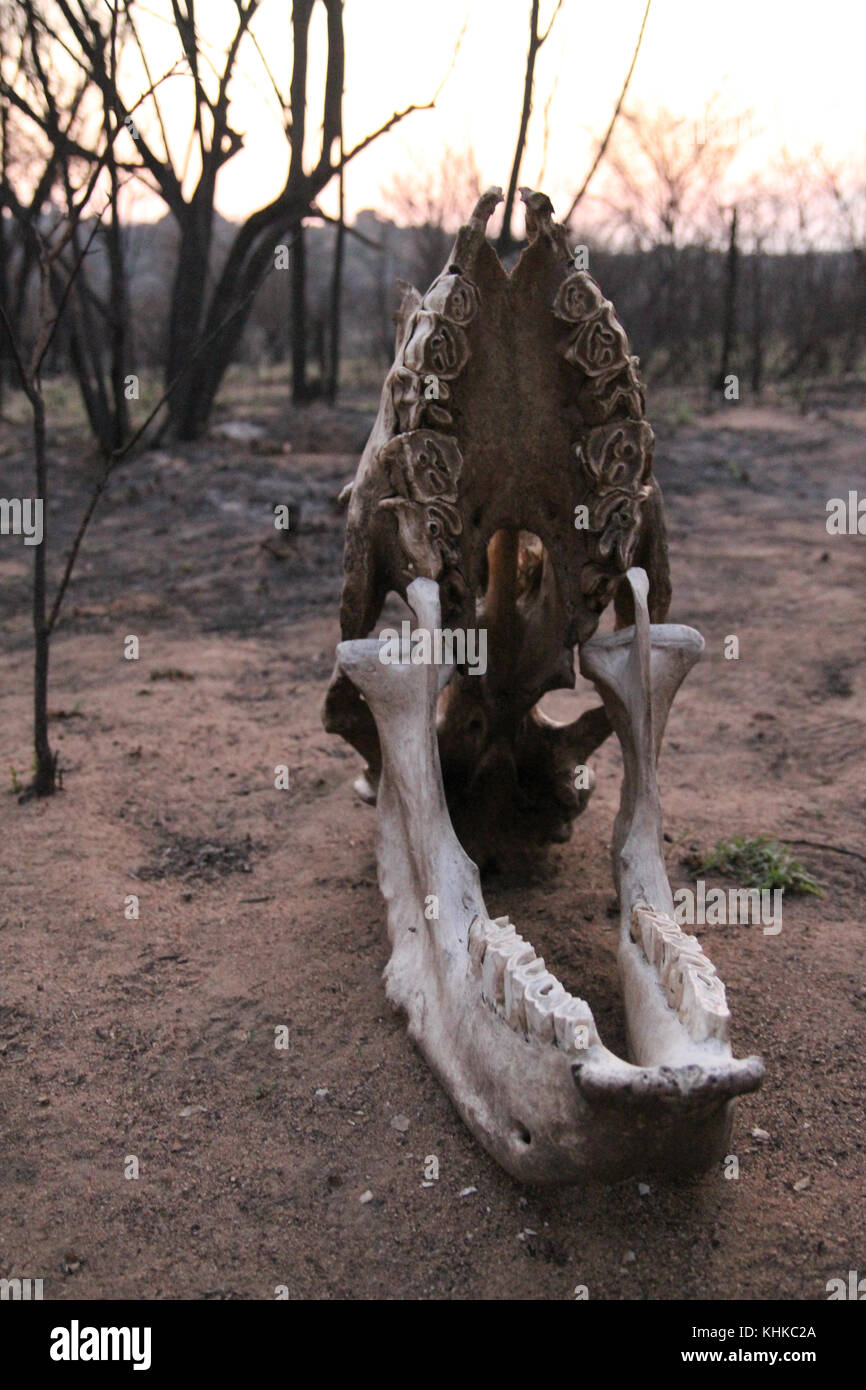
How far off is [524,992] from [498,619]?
61.0 inches

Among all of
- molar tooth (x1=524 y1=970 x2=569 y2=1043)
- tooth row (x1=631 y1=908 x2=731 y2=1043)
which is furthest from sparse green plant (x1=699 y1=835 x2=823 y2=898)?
molar tooth (x1=524 y1=970 x2=569 y2=1043)

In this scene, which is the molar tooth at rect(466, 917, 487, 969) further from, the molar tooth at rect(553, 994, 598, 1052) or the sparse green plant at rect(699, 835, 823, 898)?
the sparse green plant at rect(699, 835, 823, 898)

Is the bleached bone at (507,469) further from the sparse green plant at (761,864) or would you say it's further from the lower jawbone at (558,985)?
the sparse green plant at (761,864)

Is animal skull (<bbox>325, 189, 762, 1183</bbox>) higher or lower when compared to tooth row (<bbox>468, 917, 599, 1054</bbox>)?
higher

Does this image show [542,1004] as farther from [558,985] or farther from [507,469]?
[507,469]

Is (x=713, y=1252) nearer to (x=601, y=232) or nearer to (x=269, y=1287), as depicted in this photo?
(x=269, y=1287)

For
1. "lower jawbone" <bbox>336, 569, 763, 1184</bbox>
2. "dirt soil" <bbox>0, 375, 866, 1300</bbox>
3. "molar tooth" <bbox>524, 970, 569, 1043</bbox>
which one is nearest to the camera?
"lower jawbone" <bbox>336, 569, 763, 1184</bbox>

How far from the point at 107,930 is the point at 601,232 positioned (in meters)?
20.8

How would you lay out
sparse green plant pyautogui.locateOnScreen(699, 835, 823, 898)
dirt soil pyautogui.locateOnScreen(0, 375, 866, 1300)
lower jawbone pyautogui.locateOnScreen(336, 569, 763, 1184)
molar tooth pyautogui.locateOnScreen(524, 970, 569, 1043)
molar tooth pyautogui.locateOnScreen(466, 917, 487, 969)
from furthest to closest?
sparse green plant pyautogui.locateOnScreen(699, 835, 823, 898) < molar tooth pyautogui.locateOnScreen(466, 917, 487, 969) < dirt soil pyautogui.locateOnScreen(0, 375, 866, 1300) < molar tooth pyautogui.locateOnScreen(524, 970, 569, 1043) < lower jawbone pyautogui.locateOnScreen(336, 569, 763, 1184)

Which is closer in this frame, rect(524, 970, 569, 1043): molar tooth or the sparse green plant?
rect(524, 970, 569, 1043): molar tooth

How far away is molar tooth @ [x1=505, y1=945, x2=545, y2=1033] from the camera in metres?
2.23

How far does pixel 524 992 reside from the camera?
2207mm

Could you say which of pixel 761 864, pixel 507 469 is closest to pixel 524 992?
pixel 507 469
